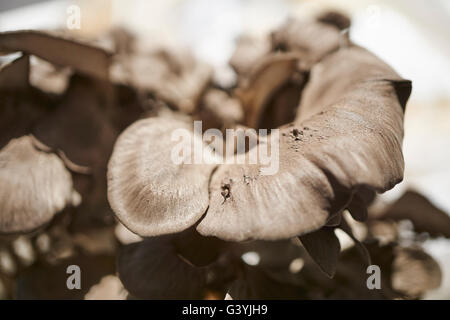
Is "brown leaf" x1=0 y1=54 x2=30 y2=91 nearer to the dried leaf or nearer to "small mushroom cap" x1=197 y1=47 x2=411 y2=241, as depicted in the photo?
"small mushroom cap" x1=197 y1=47 x2=411 y2=241

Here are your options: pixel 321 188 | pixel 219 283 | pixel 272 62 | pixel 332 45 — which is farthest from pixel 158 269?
pixel 332 45

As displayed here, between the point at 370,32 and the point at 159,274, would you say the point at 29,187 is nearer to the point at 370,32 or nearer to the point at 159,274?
the point at 159,274

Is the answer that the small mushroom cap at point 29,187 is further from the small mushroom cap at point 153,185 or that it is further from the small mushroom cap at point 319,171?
the small mushroom cap at point 319,171

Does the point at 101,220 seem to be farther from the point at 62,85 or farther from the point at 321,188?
the point at 321,188

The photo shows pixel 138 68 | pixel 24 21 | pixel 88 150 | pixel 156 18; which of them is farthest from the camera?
pixel 24 21

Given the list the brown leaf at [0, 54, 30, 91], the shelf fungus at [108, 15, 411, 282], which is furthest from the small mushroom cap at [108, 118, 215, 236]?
the brown leaf at [0, 54, 30, 91]

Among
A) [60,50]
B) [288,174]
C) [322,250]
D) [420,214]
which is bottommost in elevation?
[420,214]

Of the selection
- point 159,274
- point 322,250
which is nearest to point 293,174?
point 322,250
